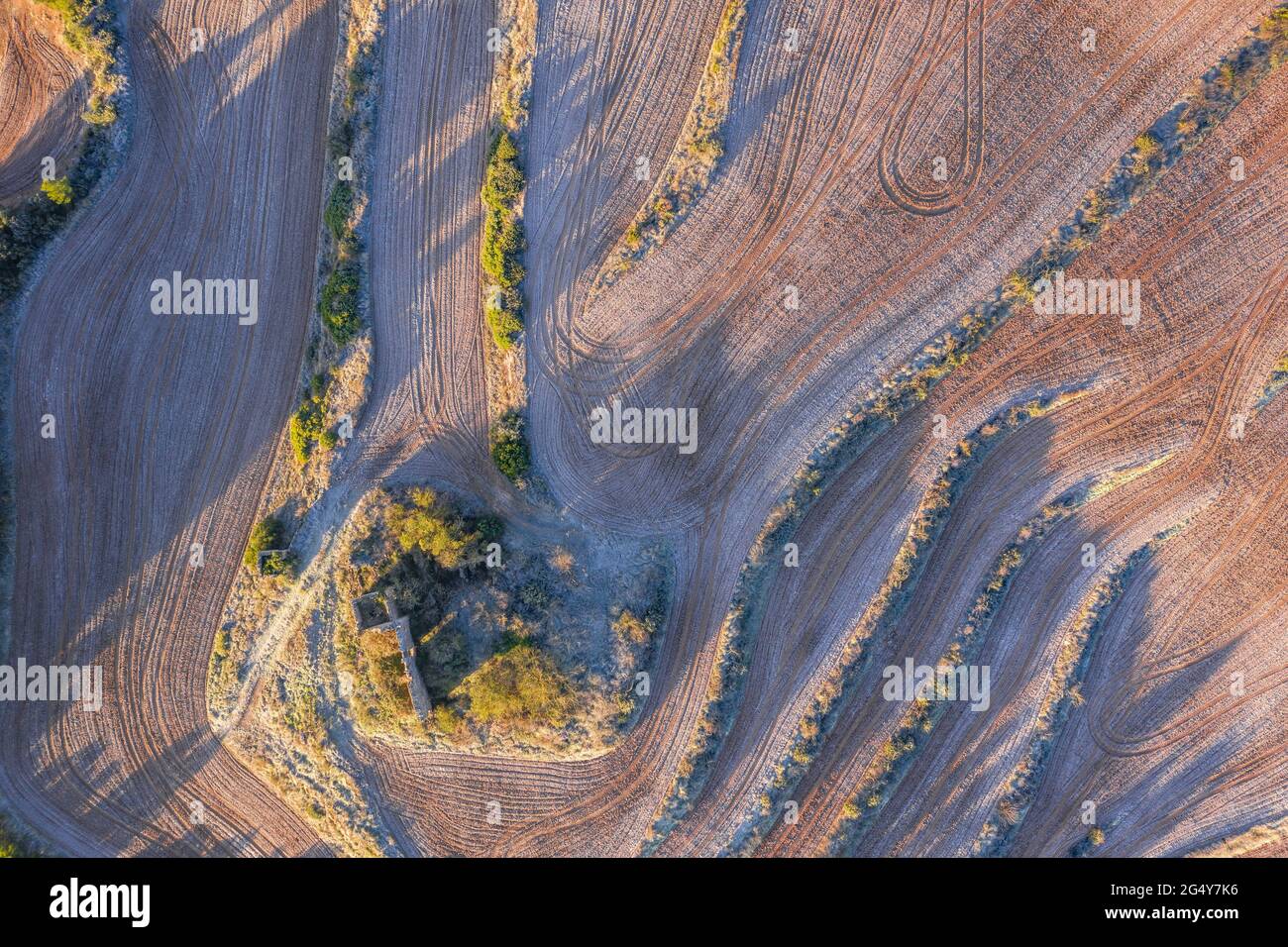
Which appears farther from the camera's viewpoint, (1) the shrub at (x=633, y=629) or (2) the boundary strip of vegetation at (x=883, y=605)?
(2) the boundary strip of vegetation at (x=883, y=605)

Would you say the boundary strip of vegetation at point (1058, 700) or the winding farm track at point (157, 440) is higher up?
the winding farm track at point (157, 440)

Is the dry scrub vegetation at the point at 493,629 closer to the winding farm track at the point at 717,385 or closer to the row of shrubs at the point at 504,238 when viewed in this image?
the winding farm track at the point at 717,385

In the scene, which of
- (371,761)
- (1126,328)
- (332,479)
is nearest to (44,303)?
(332,479)

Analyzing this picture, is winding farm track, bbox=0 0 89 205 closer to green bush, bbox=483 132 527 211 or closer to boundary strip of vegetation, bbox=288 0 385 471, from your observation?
boundary strip of vegetation, bbox=288 0 385 471

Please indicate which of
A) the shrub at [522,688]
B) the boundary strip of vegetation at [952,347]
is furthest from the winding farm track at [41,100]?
the boundary strip of vegetation at [952,347]

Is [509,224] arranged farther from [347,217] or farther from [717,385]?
[717,385]

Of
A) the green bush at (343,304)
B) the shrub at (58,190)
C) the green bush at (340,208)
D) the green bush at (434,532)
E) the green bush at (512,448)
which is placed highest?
the shrub at (58,190)
